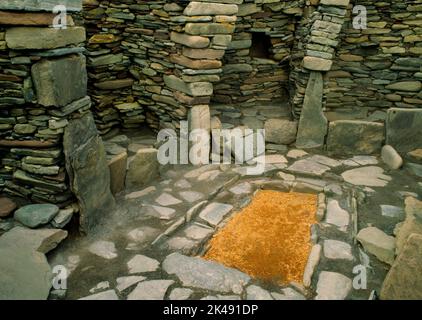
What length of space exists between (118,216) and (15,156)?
140cm

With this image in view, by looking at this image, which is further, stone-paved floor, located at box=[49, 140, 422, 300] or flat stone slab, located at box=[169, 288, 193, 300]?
stone-paved floor, located at box=[49, 140, 422, 300]

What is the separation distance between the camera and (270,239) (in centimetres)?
415

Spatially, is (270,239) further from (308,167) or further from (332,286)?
(308,167)

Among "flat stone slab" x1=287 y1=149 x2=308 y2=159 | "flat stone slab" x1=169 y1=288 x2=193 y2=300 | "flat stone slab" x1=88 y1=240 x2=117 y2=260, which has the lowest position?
"flat stone slab" x1=88 y1=240 x2=117 y2=260

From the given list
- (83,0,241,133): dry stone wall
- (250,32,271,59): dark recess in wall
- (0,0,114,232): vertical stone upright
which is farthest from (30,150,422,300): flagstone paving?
(250,32,271,59): dark recess in wall

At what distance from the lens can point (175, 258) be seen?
3758 mm

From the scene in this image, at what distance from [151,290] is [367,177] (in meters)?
3.78

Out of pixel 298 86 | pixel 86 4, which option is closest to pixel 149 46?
pixel 86 4

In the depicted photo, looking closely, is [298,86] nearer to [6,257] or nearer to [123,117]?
[123,117]

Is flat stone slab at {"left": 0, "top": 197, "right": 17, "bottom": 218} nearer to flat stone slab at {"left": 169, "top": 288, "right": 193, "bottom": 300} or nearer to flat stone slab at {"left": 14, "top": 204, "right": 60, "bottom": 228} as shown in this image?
flat stone slab at {"left": 14, "top": 204, "right": 60, "bottom": 228}

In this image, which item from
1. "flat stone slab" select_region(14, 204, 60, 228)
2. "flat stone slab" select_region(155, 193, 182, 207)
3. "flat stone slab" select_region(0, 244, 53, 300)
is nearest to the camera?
"flat stone slab" select_region(0, 244, 53, 300)

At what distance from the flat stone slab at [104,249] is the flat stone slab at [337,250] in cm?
234

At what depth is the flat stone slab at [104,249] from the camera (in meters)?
3.86

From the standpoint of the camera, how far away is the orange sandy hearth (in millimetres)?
3715
